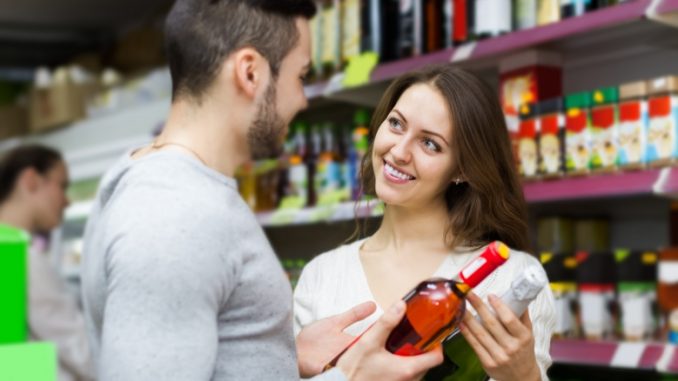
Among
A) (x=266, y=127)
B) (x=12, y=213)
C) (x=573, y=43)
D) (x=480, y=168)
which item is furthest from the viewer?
(x=12, y=213)

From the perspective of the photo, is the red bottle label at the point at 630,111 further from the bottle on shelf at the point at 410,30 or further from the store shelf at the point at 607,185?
the bottle on shelf at the point at 410,30

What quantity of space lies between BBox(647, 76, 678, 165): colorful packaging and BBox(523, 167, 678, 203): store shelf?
7cm

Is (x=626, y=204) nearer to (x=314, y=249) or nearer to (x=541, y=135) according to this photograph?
(x=541, y=135)

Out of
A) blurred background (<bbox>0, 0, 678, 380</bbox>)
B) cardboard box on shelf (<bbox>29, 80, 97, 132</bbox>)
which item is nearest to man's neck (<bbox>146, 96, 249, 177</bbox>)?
blurred background (<bbox>0, 0, 678, 380</bbox>)

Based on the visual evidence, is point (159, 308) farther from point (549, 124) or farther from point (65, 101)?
point (65, 101)

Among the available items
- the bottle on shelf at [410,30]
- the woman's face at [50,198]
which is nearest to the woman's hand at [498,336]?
the bottle on shelf at [410,30]

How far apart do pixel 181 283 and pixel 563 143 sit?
1.80m

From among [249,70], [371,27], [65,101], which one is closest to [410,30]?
[371,27]

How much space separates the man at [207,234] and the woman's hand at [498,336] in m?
0.11

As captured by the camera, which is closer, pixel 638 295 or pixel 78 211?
pixel 638 295

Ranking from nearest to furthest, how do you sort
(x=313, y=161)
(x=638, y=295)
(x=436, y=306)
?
(x=436, y=306)
(x=638, y=295)
(x=313, y=161)

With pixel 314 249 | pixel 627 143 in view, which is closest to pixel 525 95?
pixel 627 143

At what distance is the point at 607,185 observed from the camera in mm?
2715

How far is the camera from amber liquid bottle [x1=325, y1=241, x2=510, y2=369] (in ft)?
5.00
